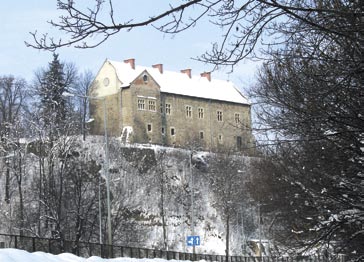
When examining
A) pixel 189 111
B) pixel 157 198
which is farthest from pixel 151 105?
pixel 157 198

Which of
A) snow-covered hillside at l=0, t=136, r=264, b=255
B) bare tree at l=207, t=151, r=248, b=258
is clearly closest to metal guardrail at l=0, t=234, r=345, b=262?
snow-covered hillside at l=0, t=136, r=264, b=255

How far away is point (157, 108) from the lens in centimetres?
9719

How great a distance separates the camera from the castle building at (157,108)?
9431cm

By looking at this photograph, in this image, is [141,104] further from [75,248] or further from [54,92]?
[75,248]

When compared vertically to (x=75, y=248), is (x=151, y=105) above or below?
above

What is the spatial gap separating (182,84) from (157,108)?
32.0 ft

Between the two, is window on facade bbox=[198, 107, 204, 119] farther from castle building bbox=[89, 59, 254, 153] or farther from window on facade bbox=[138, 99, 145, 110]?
window on facade bbox=[138, 99, 145, 110]

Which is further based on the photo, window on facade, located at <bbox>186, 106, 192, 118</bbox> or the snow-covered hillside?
window on facade, located at <bbox>186, 106, 192, 118</bbox>

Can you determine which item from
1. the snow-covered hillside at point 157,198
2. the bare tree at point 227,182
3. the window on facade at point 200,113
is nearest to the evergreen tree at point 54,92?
the snow-covered hillside at point 157,198

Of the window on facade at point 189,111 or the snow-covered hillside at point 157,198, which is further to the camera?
the window on facade at point 189,111

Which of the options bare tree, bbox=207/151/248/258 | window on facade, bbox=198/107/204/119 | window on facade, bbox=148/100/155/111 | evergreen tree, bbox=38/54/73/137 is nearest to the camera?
evergreen tree, bbox=38/54/73/137

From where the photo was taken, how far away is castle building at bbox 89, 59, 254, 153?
94.3 meters

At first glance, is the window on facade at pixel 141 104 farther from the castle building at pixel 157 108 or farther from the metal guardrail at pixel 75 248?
the metal guardrail at pixel 75 248

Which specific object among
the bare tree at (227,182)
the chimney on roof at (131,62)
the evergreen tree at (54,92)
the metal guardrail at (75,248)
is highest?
the chimney on roof at (131,62)
